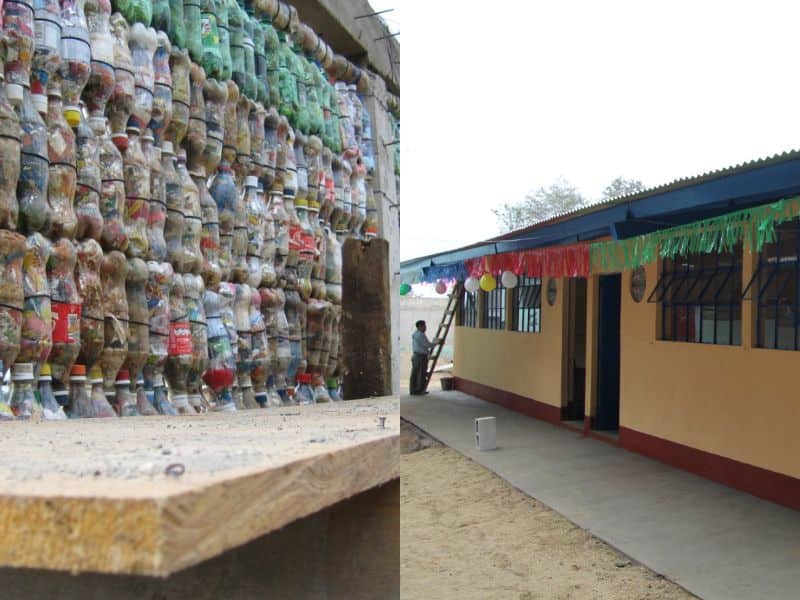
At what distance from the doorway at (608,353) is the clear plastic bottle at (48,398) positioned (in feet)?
10.6

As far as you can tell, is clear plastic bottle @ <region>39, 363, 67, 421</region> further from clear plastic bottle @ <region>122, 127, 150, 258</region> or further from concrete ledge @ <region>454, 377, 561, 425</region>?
concrete ledge @ <region>454, 377, 561, 425</region>

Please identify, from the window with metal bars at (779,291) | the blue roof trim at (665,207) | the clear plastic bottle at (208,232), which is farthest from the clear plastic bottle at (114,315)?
the window with metal bars at (779,291)

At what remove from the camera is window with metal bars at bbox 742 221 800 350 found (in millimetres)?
2516

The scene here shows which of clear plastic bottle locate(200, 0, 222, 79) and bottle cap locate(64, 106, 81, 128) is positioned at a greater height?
clear plastic bottle locate(200, 0, 222, 79)

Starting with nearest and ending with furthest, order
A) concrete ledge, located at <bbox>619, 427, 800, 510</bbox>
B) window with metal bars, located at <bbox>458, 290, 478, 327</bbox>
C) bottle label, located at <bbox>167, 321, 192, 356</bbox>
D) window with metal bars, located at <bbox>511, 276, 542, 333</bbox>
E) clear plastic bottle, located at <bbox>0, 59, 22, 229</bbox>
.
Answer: clear plastic bottle, located at <bbox>0, 59, 22, 229</bbox> → bottle label, located at <bbox>167, 321, 192, 356</bbox> → concrete ledge, located at <bbox>619, 427, 800, 510</bbox> → window with metal bars, located at <bbox>511, 276, 542, 333</bbox> → window with metal bars, located at <bbox>458, 290, 478, 327</bbox>

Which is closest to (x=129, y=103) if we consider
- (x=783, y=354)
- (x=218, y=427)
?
(x=218, y=427)

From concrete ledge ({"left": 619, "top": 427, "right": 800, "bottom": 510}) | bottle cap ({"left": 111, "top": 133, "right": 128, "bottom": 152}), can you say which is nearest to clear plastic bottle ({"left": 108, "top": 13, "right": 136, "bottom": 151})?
bottle cap ({"left": 111, "top": 133, "right": 128, "bottom": 152})

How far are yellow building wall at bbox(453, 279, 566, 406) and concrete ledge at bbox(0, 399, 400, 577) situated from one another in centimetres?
374

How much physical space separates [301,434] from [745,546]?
2133mm

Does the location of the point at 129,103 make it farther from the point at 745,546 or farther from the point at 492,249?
the point at 492,249

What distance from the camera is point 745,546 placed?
94.4 inches

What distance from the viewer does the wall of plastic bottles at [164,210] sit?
1.20 m

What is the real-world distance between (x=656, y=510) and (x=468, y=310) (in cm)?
264

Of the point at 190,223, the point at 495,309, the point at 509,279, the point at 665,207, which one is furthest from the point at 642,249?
the point at 495,309
